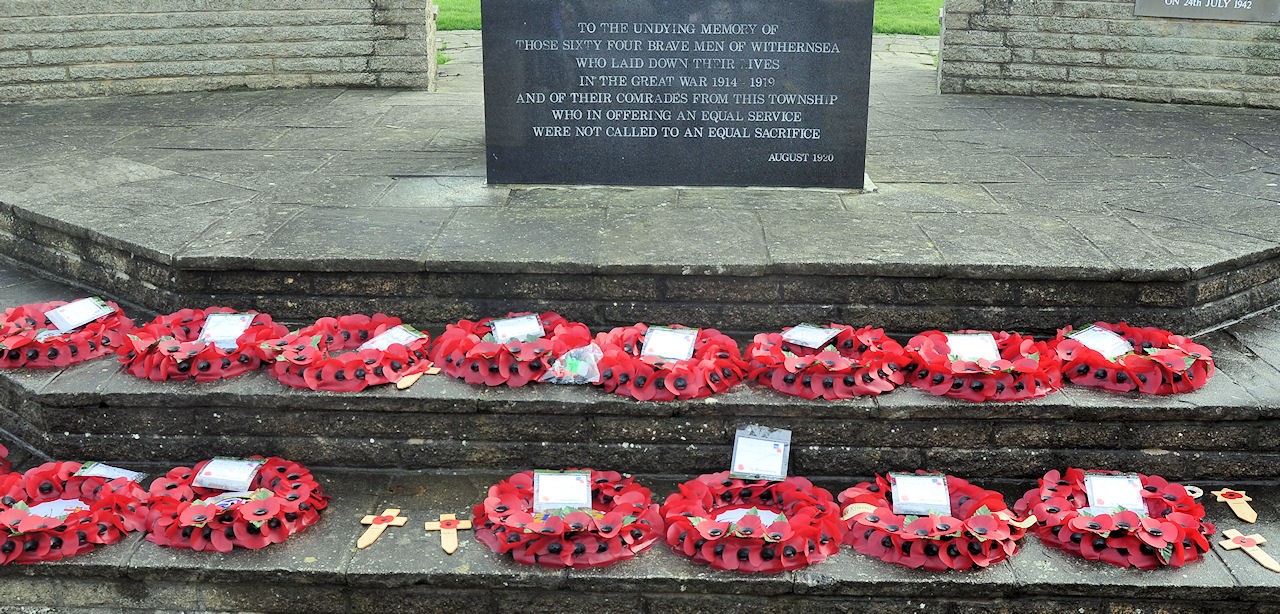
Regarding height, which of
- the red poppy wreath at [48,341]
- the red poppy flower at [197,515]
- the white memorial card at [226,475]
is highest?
the red poppy wreath at [48,341]

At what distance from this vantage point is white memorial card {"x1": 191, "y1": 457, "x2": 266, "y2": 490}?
3.26 meters

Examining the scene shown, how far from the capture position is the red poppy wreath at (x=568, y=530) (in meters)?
3.03

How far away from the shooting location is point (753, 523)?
300 cm

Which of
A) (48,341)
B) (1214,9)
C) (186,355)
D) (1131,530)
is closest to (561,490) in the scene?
(186,355)

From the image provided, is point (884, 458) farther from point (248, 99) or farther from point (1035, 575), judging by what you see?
point (248, 99)

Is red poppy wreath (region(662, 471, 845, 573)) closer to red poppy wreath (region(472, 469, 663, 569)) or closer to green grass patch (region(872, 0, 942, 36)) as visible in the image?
red poppy wreath (region(472, 469, 663, 569))

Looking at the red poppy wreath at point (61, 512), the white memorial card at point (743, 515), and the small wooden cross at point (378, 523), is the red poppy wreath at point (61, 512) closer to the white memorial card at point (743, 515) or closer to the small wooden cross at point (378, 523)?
the small wooden cross at point (378, 523)

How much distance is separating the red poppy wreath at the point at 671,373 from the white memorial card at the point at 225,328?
1.18 metres

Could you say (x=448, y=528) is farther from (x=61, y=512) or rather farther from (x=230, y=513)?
(x=61, y=512)

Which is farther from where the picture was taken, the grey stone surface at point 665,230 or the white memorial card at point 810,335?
the grey stone surface at point 665,230

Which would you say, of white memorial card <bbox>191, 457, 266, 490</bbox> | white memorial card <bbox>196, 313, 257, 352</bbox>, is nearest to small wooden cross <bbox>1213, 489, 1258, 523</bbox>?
white memorial card <bbox>191, 457, 266, 490</bbox>

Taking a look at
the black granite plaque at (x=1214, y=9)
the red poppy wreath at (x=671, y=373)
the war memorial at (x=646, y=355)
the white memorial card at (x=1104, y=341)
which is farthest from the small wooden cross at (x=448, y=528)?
the black granite plaque at (x=1214, y=9)

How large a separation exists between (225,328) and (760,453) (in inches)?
69.9

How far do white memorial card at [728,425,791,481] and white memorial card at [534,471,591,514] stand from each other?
432mm
